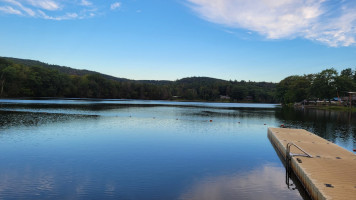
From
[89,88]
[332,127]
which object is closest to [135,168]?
[332,127]

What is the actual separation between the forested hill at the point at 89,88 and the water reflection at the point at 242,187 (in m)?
107

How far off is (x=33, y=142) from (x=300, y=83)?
94.2 meters

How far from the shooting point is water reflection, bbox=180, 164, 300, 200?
938cm

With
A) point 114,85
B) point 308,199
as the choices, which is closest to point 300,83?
point 308,199

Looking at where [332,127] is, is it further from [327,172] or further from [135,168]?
[135,168]

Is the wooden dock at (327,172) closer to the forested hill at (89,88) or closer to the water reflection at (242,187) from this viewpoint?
the water reflection at (242,187)

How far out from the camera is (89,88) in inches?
5517

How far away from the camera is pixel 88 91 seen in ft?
454

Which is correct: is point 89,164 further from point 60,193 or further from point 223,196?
point 223,196

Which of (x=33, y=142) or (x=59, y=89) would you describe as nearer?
(x=33, y=142)

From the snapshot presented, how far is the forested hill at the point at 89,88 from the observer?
10094 centimetres

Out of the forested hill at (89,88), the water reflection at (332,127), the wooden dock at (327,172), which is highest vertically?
the forested hill at (89,88)

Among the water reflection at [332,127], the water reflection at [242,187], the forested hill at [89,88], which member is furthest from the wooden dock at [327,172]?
the forested hill at [89,88]

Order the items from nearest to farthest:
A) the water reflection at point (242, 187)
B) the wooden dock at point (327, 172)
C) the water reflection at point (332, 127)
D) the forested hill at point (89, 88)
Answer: the wooden dock at point (327, 172)
the water reflection at point (242, 187)
the water reflection at point (332, 127)
the forested hill at point (89, 88)
